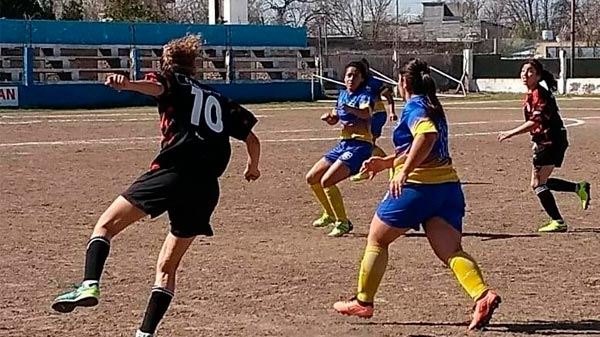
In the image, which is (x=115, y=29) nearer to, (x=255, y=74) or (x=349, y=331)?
(x=255, y=74)

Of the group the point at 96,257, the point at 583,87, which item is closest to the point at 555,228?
the point at 96,257

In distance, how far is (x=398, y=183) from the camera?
707 centimetres

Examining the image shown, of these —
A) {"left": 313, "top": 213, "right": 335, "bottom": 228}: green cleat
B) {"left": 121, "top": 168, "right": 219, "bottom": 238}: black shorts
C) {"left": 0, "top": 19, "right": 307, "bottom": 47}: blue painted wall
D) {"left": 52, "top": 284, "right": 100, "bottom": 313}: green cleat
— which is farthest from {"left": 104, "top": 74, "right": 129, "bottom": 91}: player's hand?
{"left": 0, "top": 19, "right": 307, "bottom": 47}: blue painted wall

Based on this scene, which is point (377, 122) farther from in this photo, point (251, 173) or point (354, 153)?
point (251, 173)

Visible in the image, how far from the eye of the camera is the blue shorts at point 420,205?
7227 mm

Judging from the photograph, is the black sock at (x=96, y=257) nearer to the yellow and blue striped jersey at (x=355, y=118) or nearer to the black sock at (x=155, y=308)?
the black sock at (x=155, y=308)

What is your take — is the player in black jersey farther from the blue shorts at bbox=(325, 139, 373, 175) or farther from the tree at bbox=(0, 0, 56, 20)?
the tree at bbox=(0, 0, 56, 20)

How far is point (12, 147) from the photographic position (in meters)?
22.2

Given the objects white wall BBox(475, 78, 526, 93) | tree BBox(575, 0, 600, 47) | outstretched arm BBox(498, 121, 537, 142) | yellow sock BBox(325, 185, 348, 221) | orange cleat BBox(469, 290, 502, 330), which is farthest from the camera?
tree BBox(575, 0, 600, 47)

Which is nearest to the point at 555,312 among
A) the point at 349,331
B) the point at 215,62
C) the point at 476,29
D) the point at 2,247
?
the point at 349,331

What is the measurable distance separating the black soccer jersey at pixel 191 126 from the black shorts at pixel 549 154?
5690 millimetres

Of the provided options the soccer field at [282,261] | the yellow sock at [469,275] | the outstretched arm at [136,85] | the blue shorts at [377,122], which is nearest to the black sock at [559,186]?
the soccer field at [282,261]

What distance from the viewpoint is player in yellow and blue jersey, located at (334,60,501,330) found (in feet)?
23.7

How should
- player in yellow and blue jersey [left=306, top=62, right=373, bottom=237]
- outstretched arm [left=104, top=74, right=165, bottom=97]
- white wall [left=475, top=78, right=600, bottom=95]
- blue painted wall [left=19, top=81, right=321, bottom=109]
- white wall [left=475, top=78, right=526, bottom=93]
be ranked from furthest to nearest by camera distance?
white wall [left=475, top=78, right=526, bottom=93] < white wall [left=475, top=78, right=600, bottom=95] < blue painted wall [left=19, top=81, right=321, bottom=109] < player in yellow and blue jersey [left=306, top=62, right=373, bottom=237] < outstretched arm [left=104, top=74, right=165, bottom=97]
